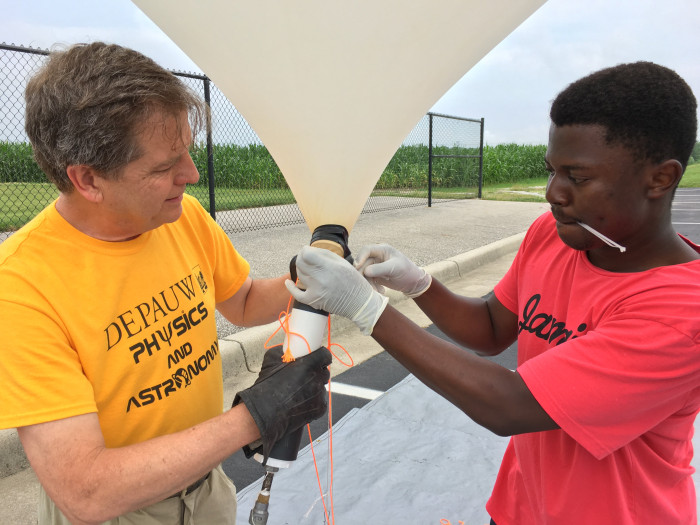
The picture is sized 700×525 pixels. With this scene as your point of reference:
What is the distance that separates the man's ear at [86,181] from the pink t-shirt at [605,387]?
1024 mm

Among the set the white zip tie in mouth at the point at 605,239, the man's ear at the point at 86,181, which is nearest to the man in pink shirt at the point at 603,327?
the white zip tie in mouth at the point at 605,239

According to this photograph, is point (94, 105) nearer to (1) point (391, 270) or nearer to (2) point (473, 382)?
(1) point (391, 270)

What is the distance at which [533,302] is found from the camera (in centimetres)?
141

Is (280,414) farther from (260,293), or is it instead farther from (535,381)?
(260,293)

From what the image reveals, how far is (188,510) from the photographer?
1.50 meters

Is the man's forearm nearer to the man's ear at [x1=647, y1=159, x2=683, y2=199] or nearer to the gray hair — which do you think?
the man's ear at [x1=647, y1=159, x2=683, y2=199]

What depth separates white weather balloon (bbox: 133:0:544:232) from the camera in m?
1.09

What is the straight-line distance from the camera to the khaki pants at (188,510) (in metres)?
1.37

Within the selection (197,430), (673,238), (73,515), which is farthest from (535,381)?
(73,515)

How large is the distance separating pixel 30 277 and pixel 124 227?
0.80 feet

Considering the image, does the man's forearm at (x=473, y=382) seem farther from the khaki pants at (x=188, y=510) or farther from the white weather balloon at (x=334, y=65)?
the khaki pants at (x=188, y=510)

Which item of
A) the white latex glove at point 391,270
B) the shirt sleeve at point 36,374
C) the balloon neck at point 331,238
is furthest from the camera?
the white latex glove at point 391,270

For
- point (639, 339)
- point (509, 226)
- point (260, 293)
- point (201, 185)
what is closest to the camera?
point (639, 339)

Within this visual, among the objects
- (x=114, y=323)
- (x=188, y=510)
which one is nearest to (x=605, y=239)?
(x=114, y=323)
